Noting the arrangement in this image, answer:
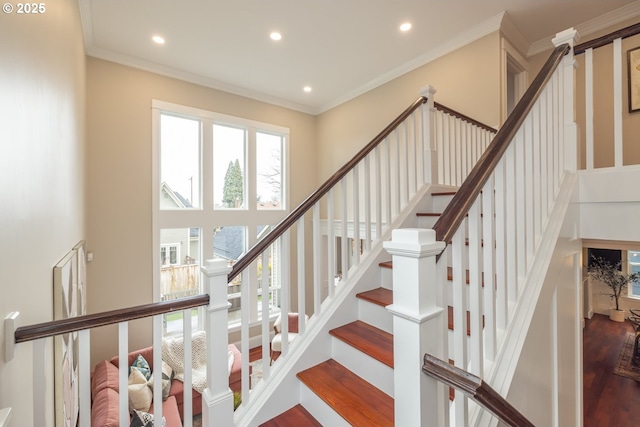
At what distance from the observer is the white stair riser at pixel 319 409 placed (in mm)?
1447

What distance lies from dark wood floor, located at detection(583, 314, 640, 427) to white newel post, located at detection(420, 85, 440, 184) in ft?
12.6

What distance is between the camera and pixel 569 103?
1.87 metres

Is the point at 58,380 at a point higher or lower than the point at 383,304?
lower

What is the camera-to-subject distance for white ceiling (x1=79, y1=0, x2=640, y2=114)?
279 cm

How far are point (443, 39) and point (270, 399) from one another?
158 inches

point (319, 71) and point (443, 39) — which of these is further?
point (319, 71)

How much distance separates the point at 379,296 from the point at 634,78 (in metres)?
3.71

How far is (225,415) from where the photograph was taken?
4.76ft

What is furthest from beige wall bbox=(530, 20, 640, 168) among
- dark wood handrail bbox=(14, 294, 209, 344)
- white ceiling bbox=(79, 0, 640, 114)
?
dark wood handrail bbox=(14, 294, 209, 344)

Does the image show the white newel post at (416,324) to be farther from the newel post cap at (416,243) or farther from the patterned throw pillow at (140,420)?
the patterned throw pillow at (140,420)

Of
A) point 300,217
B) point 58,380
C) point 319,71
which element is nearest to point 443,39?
point 319,71

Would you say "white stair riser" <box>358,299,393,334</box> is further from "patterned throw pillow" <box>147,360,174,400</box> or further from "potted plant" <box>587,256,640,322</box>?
"potted plant" <box>587,256,640,322</box>

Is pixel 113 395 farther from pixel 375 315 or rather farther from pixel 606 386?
pixel 606 386

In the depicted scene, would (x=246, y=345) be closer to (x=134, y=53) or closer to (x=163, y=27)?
(x=163, y=27)
